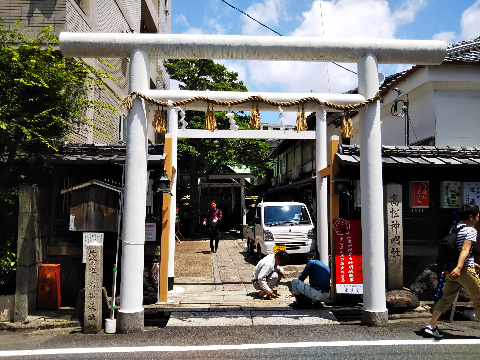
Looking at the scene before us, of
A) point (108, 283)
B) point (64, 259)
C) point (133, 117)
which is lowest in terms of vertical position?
point (108, 283)

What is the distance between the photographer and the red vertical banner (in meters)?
8.12

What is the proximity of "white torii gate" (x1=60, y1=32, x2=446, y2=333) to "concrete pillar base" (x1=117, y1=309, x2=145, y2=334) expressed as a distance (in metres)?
0.02

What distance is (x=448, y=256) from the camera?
6.29m

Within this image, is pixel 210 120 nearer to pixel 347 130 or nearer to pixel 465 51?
pixel 347 130

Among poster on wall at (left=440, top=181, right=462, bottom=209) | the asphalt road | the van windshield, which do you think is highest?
poster on wall at (left=440, top=181, right=462, bottom=209)

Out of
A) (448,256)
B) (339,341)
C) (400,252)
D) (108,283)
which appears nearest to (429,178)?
(400,252)

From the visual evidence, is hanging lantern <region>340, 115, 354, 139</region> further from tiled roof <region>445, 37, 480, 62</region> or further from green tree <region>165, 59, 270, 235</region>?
green tree <region>165, 59, 270, 235</region>

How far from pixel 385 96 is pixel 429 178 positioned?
Answer: 30.6 feet

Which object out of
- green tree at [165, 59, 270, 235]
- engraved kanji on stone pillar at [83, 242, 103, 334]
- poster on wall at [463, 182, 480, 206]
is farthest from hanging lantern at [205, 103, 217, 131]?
green tree at [165, 59, 270, 235]

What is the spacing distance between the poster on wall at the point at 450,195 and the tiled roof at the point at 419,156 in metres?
0.64

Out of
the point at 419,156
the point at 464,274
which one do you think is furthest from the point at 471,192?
the point at 464,274

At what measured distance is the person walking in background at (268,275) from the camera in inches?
368

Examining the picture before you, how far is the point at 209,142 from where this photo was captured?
78.0ft

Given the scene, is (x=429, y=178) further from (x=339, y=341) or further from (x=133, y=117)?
(x=133, y=117)
